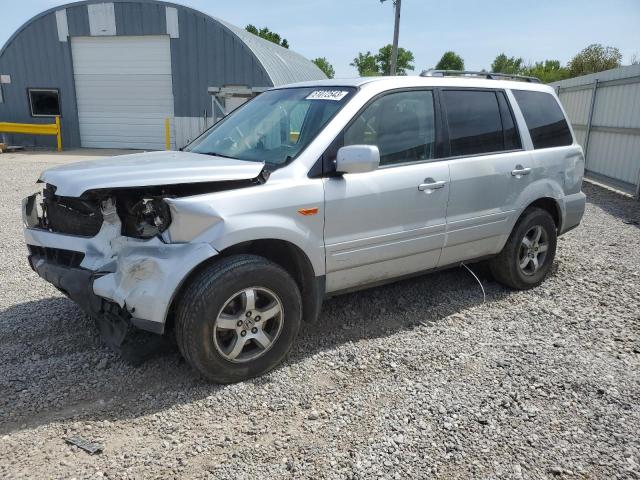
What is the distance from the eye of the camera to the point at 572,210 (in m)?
5.05

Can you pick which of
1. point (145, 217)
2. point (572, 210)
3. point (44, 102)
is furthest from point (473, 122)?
point (44, 102)

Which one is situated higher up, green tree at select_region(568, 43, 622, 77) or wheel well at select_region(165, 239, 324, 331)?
green tree at select_region(568, 43, 622, 77)

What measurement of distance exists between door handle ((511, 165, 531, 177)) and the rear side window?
0.22m

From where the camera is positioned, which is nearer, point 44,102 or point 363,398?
point 363,398

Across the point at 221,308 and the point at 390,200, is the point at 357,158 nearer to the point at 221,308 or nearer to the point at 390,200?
the point at 390,200

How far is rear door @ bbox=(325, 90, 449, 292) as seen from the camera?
3482 mm

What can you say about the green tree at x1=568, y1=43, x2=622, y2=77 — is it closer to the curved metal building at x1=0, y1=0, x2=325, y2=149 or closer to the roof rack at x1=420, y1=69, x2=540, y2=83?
the curved metal building at x1=0, y1=0, x2=325, y2=149

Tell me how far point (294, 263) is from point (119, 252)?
1127 mm

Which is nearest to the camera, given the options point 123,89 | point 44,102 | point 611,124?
point 611,124

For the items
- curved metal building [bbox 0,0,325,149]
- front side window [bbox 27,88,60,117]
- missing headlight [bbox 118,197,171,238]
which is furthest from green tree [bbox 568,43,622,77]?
missing headlight [bbox 118,197,171,238]

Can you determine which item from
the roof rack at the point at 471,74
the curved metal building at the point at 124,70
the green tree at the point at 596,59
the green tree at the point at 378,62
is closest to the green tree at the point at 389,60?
the green tree at the point at 378,62

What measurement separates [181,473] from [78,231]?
5.57ft

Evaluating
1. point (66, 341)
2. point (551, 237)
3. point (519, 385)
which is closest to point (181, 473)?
point (66, 341)

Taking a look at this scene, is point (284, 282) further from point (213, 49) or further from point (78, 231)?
point (213, 49)
